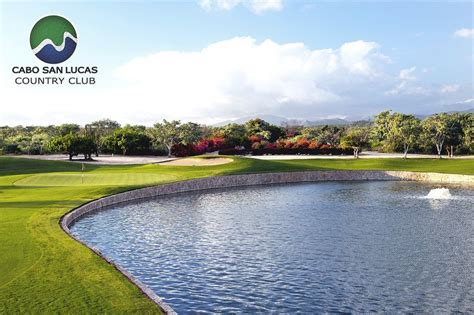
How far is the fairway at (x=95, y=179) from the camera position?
1811 inches

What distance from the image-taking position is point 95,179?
165ft

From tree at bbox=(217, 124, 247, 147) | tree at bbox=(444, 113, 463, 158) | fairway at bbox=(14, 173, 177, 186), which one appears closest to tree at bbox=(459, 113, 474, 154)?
tree at bbox=(444, 113, 463, 158)

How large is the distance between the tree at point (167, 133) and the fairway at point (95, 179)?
132ft

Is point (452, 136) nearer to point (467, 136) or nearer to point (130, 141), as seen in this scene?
point (467, 136)

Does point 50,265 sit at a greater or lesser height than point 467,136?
lesser

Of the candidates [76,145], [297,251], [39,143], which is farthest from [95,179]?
[39,143]

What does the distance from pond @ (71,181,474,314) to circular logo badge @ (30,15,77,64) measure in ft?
57.7

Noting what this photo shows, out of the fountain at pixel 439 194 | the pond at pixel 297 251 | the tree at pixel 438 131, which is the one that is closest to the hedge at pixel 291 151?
the tree at pixel 438 131

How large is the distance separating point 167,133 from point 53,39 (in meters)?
50.8

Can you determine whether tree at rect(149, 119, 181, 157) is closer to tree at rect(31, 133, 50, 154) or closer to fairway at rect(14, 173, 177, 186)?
tree at rect(31, 133, 50, 154)

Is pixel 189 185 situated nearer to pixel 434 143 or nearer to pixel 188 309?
pixel 188 309

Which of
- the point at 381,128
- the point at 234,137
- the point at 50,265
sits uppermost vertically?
the point at 381,128

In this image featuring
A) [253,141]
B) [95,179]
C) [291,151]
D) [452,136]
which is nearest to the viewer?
[95,179]

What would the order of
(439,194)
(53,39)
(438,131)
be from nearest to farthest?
(439,194)
(53,39)
(438,131)
